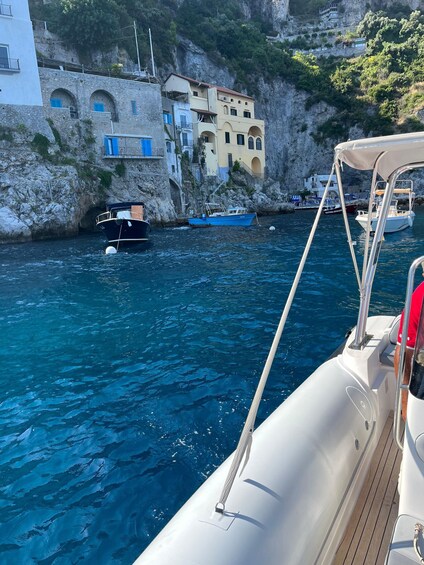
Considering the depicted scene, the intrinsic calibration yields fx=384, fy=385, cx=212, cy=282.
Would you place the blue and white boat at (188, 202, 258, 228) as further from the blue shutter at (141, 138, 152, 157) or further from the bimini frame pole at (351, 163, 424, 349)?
the bimini frame pole at (351, 163, 424, 349)

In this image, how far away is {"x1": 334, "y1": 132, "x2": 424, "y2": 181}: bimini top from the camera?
2732 millimetres

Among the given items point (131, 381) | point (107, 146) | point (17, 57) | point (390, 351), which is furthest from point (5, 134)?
point (390, 351)

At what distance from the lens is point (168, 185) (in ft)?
127

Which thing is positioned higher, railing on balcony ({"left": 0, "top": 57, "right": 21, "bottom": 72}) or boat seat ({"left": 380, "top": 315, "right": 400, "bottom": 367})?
railing on balcony ({"left": 0, "top": 57, "right": 21, "bottom": 72})

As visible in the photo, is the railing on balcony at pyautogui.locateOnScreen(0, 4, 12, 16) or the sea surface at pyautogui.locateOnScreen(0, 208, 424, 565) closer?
the sea surface at pyautogui.locateOnScreen(0, 208, 424, 565)

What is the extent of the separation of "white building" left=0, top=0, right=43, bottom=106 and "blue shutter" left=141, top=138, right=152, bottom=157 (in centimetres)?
1008

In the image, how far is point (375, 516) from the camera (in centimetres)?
270

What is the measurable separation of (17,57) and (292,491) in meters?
37.5

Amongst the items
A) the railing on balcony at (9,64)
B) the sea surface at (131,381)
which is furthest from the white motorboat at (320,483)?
the railing on balcony at (9,64)

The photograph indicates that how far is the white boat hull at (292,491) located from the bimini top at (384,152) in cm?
200

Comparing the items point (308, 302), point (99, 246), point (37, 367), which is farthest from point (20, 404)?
point (99, 246)

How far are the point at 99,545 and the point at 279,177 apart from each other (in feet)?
208

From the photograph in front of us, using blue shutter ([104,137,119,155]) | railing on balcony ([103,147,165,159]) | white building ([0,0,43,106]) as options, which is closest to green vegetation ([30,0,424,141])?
railing on balcony ([103,147,165,159])

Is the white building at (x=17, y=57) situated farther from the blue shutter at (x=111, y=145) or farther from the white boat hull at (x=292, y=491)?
the white boat hull at (x=292, y=491)
